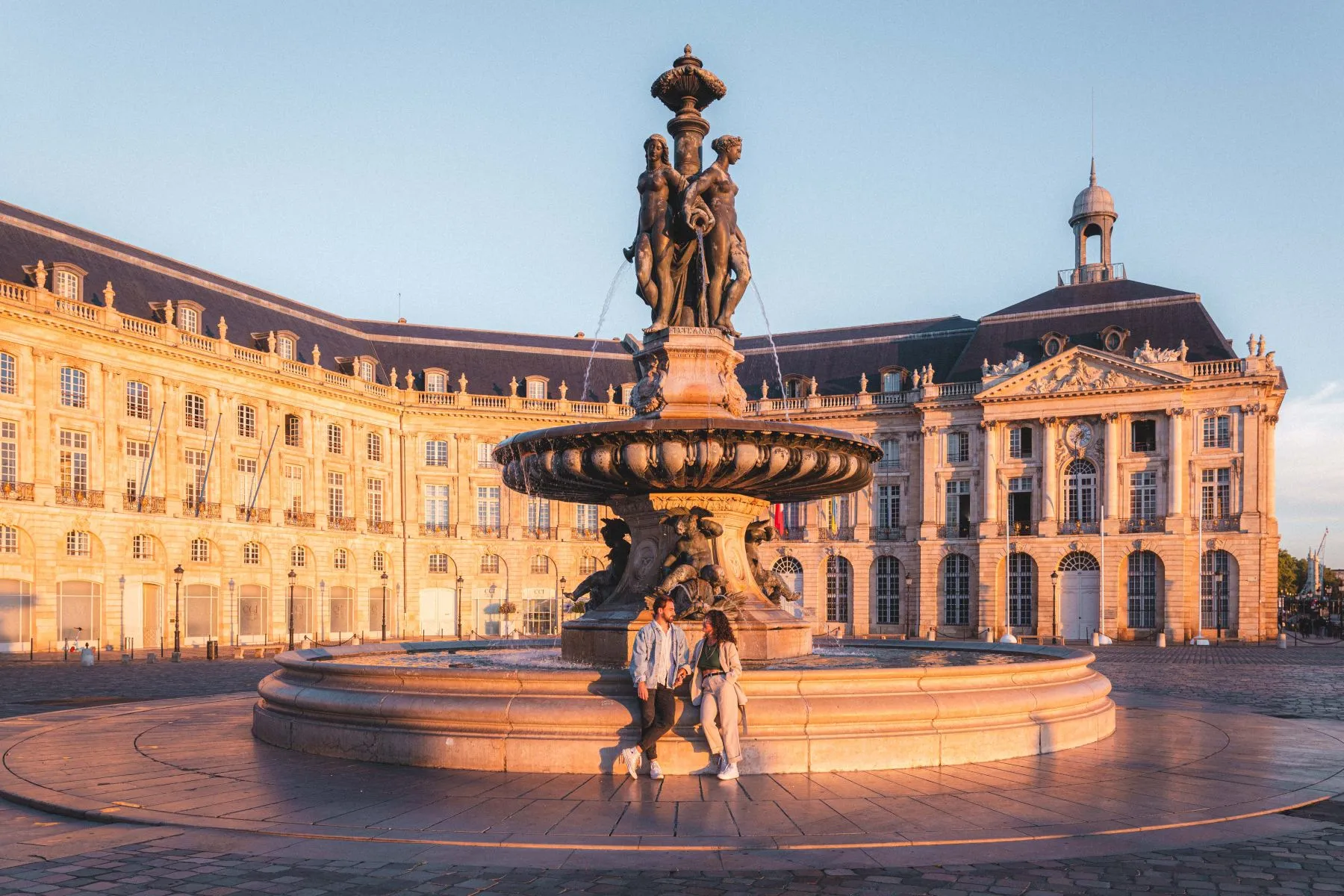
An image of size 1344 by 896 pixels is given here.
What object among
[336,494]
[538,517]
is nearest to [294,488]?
[336,494]

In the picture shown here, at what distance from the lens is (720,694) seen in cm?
902

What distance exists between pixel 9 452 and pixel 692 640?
130ft

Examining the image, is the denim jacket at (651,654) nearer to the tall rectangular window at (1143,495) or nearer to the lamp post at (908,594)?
the tall rectangular window at (1143,495)

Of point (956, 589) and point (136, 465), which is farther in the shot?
point (956, 589)

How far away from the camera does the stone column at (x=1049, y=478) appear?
2352 inches

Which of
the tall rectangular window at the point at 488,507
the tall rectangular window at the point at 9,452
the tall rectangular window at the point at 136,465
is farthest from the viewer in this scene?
the tall rectangular window at the point at 488,507

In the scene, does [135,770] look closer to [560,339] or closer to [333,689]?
[333,689]

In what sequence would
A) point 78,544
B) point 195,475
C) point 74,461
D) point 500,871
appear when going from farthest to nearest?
1. point 195,475
2. point 74,461
3. point 78,544
4. point 500,871

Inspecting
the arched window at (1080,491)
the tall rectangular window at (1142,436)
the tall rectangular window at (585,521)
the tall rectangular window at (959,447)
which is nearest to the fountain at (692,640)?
the tall rectangular window at (1142,436)

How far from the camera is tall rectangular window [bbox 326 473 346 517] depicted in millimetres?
57469

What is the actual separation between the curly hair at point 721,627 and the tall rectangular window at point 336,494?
50841mm

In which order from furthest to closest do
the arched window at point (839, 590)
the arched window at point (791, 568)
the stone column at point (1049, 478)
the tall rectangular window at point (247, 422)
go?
the arched window at point (791, 568), the arched window at point (839, 590), the stone column at point (1049, 478), the tall rectangular window at point (247, 422)

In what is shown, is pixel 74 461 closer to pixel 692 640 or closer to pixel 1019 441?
pixel 692 640

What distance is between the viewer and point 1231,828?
25.2ft
